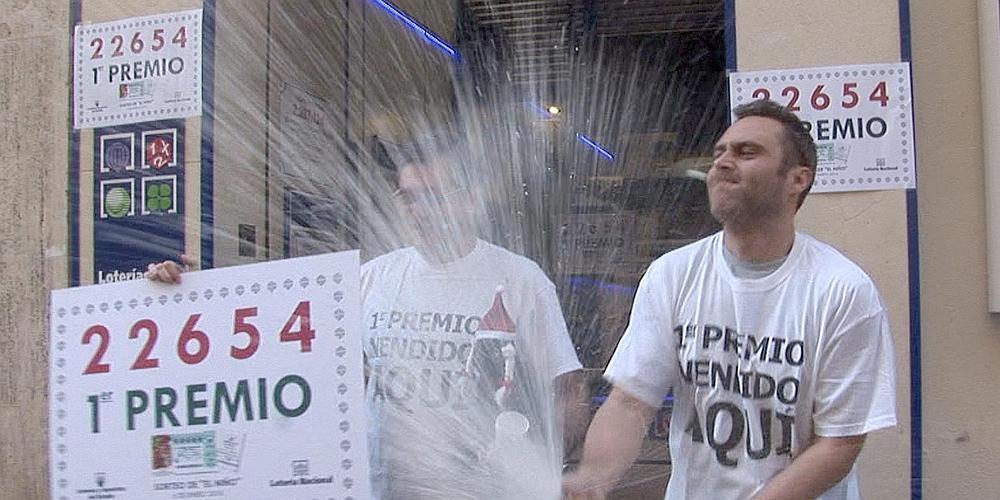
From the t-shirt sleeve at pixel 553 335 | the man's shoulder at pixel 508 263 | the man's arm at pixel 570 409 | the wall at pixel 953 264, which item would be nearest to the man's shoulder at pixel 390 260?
the man's shoulder at pixel 508 263

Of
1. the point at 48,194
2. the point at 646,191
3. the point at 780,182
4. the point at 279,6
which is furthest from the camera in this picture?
the point at 646,191

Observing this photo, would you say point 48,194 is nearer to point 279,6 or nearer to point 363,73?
point 279,6

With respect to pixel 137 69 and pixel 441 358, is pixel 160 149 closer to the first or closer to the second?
pixel 137 69

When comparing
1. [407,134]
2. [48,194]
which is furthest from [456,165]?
[48,194]

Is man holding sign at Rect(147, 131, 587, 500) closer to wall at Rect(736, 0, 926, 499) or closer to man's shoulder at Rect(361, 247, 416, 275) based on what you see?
man's shoulder at Rect(361, 247, 416, 275)

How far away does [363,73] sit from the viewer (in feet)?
21.1

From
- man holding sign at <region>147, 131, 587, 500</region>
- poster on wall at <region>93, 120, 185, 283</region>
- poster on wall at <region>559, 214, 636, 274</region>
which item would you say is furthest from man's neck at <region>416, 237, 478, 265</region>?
poster on wall at <region>559, 214, 636, 274</region>

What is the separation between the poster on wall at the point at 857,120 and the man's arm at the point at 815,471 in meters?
1.73

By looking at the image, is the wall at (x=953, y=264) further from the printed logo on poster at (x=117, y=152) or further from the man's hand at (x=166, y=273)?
the printed logo on poster at (x=117, y=152)

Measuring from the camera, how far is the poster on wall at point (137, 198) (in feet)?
16.7

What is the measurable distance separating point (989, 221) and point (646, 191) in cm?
218

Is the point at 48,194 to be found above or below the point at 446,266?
above

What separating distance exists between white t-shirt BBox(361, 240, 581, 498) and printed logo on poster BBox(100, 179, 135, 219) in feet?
6.55

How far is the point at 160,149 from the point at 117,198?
0.30 meters
